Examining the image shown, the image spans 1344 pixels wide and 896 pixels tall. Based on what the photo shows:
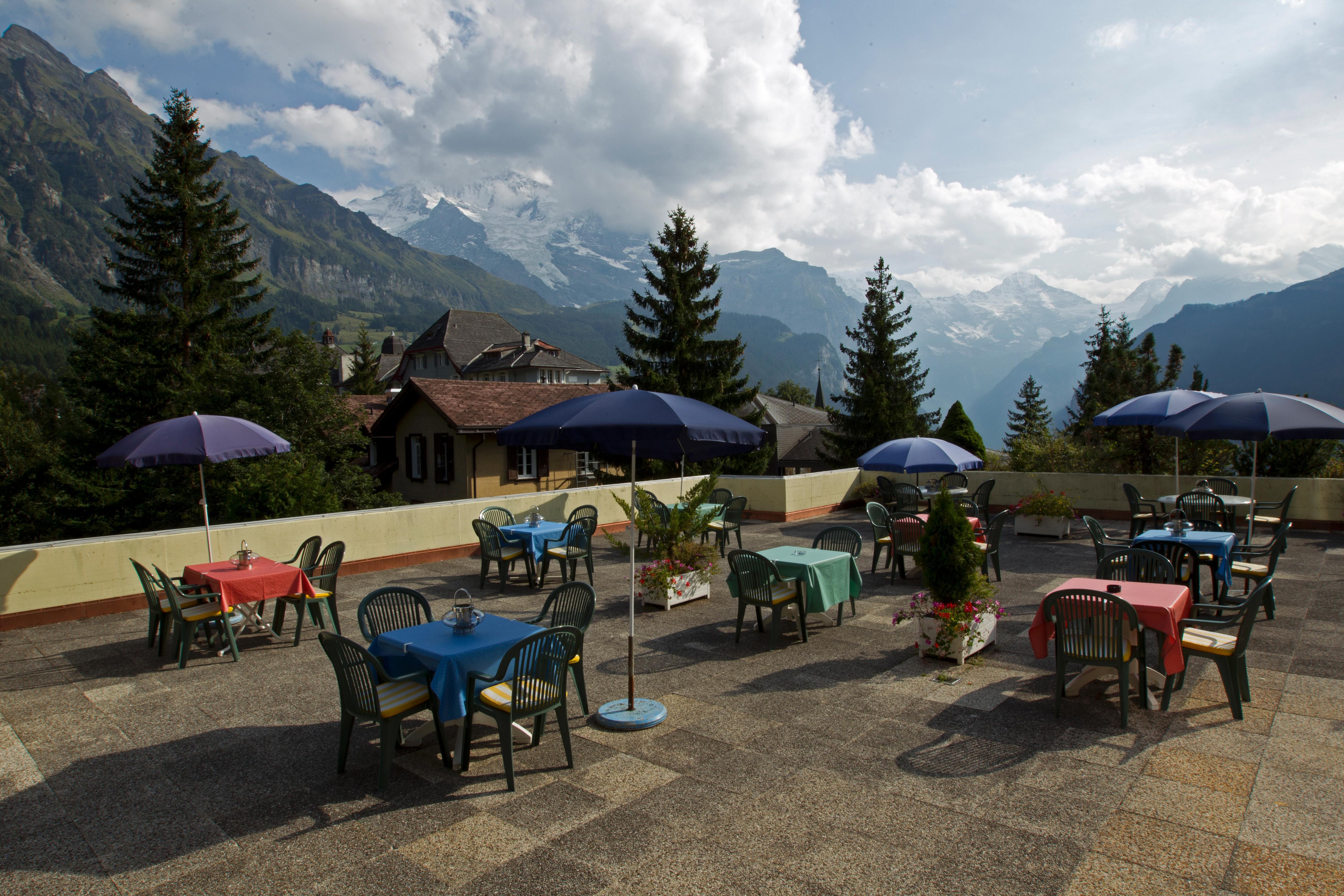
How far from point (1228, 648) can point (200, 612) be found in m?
8.93

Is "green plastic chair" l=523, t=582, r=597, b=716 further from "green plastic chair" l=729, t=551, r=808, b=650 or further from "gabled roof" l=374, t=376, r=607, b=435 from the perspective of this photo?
"gabled roof" l=374, t=376, r=607, b=435

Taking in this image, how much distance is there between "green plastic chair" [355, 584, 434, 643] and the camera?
18.8 ft

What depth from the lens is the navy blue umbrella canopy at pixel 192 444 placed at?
793 cm

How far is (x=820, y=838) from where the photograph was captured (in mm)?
3900

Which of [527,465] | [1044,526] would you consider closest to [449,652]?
[1044,526]

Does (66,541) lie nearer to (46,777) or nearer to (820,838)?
(46,777)

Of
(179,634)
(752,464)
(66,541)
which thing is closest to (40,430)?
(752,464)

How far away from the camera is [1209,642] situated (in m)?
5.61

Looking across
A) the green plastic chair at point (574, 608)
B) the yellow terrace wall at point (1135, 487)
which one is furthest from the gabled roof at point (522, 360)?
the green plastic chair at point (574, 608)

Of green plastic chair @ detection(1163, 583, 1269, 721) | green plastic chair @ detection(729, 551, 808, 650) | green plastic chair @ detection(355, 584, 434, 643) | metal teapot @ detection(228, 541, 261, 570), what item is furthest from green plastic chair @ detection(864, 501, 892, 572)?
Answer: metal teapot @ detection(228, 541, 261, 570)

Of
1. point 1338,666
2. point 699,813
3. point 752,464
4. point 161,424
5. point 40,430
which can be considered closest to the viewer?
point 699,813

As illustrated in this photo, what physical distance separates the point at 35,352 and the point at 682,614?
5883 inches

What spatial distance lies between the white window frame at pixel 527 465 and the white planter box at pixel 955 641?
2224 cm

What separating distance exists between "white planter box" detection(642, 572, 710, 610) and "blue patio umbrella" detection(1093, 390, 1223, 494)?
7548 mm
